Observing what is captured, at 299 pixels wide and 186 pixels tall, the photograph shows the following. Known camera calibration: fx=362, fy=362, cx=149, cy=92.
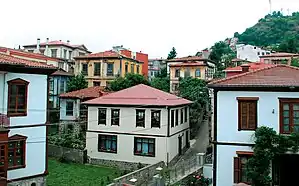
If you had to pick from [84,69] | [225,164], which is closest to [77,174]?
[225,164]

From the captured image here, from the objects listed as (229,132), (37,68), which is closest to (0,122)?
(37,68)

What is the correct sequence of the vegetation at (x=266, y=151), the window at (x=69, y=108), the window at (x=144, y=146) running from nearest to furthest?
the vegetation at (x=266, y=151) < the window at (x=144, y=146) < the window at (x=69, y=108)

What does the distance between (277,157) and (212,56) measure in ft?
146

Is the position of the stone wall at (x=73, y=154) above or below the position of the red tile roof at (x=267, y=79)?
below

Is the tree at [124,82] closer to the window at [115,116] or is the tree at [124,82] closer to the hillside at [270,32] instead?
the window at [115,116]

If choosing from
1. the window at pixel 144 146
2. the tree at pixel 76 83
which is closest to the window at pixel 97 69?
the tree at pixel 76 83

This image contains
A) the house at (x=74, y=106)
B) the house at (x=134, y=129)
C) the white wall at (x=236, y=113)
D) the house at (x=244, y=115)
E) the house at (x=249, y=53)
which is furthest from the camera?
the house at (x=249, y=53)

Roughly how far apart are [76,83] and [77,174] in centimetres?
2201

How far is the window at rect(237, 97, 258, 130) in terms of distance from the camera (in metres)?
18.7

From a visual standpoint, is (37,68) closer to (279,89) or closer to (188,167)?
(188,167)

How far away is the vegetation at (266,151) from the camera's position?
17531mm

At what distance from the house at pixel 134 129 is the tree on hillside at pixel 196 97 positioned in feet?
22.0

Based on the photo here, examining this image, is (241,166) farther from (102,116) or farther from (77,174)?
(102,116)

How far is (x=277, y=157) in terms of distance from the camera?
1852 cm
